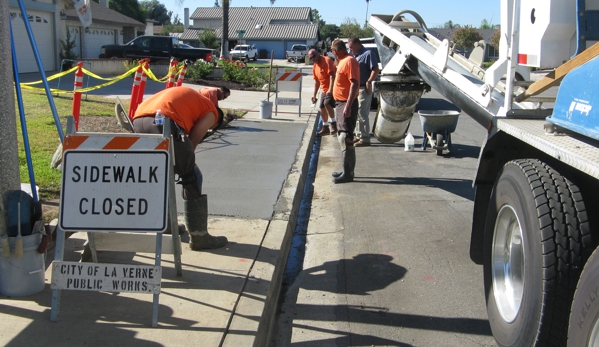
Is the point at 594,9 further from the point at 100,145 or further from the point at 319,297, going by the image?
the point at 100,145

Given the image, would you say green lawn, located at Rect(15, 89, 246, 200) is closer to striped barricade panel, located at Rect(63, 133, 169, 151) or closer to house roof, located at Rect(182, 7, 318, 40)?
striped barricade panel, located at Rect(63, 133, 169, 151)

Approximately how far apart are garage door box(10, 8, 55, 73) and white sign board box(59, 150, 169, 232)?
66.8 ft

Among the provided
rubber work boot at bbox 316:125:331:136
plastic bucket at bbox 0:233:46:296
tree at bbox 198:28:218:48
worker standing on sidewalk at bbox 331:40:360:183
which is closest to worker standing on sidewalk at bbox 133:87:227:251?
plastic bucket at bbox 0:233:46:296

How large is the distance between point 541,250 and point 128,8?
255 ft

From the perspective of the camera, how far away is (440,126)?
434 inches

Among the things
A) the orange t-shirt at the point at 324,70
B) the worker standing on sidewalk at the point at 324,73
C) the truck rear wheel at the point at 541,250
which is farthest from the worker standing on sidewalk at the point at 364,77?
the truck rear wheel at the point at 541,250

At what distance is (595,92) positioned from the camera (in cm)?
282

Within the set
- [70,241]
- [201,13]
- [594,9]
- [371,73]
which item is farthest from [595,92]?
[201,13]

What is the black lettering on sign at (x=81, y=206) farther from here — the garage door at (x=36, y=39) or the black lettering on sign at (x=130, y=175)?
the garage door at (x=36, y=39)

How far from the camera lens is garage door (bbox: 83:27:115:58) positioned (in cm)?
3244

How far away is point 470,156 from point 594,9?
758cm

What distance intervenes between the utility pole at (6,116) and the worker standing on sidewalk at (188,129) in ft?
3.63

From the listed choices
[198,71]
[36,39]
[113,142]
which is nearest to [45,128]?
[113,142]

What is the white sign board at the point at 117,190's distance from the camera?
3.87 m
